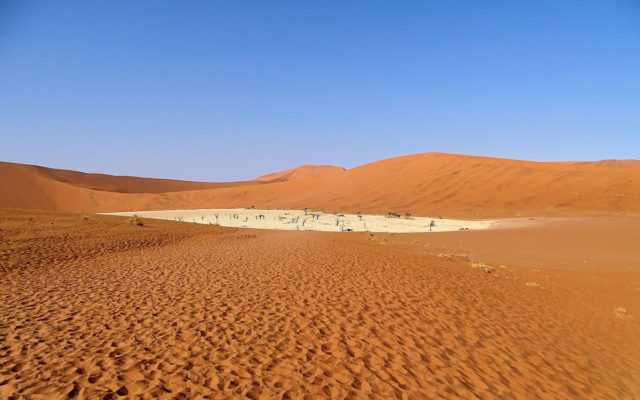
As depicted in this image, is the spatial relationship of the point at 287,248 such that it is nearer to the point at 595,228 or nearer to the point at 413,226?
the point at 413,226

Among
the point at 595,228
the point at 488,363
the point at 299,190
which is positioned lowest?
the point at 488,363

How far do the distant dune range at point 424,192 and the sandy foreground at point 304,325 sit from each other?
23.1m

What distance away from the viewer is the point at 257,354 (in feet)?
18.8

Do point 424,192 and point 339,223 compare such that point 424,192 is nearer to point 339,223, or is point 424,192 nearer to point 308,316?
point 339,223

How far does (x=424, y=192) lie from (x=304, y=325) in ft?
135

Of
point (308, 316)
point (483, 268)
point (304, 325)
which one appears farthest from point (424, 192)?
point (304, 325)

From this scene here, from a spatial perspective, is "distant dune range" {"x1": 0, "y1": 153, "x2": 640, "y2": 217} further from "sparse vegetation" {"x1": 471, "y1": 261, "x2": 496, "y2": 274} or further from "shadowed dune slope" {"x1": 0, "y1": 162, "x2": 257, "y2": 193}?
"sparse vegetation" {"x1": 471, "y1": 261, "x2": 496, "y2": 274}

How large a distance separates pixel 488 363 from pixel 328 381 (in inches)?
113

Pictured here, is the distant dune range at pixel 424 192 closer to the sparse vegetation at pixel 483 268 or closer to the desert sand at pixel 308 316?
the desert sand at pixel 308 316

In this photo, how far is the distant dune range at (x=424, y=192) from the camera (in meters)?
36.0

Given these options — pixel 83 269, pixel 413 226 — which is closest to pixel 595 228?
pixel 413 226

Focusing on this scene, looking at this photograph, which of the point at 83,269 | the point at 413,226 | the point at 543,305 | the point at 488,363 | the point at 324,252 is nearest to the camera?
the point at 488,363

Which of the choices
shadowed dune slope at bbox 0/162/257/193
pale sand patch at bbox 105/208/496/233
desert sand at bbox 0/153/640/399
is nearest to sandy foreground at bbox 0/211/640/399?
desert sand at bbox 0/153/640/399

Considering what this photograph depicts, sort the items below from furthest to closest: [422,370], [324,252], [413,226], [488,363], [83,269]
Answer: [413,226]
[324,252]
[83,269]
[488,363]
[422,370]
